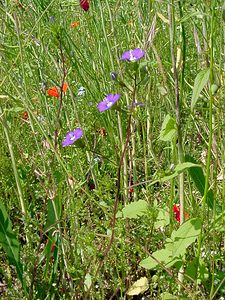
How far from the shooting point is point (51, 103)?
2221mm

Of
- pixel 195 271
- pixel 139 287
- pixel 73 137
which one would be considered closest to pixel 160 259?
pixel 195 271

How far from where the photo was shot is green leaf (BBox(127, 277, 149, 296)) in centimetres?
140

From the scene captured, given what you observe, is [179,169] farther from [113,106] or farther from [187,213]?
[187,213]

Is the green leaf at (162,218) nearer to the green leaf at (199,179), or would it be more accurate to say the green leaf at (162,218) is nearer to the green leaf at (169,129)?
the green leaf at (199,179)

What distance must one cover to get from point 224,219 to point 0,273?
28.0 inches

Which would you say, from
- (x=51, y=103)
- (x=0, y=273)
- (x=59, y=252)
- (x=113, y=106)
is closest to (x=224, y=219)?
(x=113, y=106)

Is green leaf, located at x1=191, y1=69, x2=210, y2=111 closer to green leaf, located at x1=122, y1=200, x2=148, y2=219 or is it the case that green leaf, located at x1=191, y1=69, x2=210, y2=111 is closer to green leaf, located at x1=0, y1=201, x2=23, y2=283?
green leaf, located at x1=122, y1=200, x2=148, y2=219

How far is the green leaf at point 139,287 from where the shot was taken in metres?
1.40

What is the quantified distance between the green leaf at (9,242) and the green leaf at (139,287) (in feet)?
0.90

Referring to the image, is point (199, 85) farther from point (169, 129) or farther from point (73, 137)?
point (73, 137)

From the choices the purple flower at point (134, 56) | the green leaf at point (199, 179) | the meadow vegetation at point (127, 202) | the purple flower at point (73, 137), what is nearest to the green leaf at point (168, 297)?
the meadow vegetation at point (127, 202)

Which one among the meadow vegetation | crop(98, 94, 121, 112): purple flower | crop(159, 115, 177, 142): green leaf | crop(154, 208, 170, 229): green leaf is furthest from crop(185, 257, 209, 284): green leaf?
crop(98, 94, 121, 112): purple flower

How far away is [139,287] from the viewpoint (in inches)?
55.6

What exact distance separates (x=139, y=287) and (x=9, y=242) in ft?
1.14
